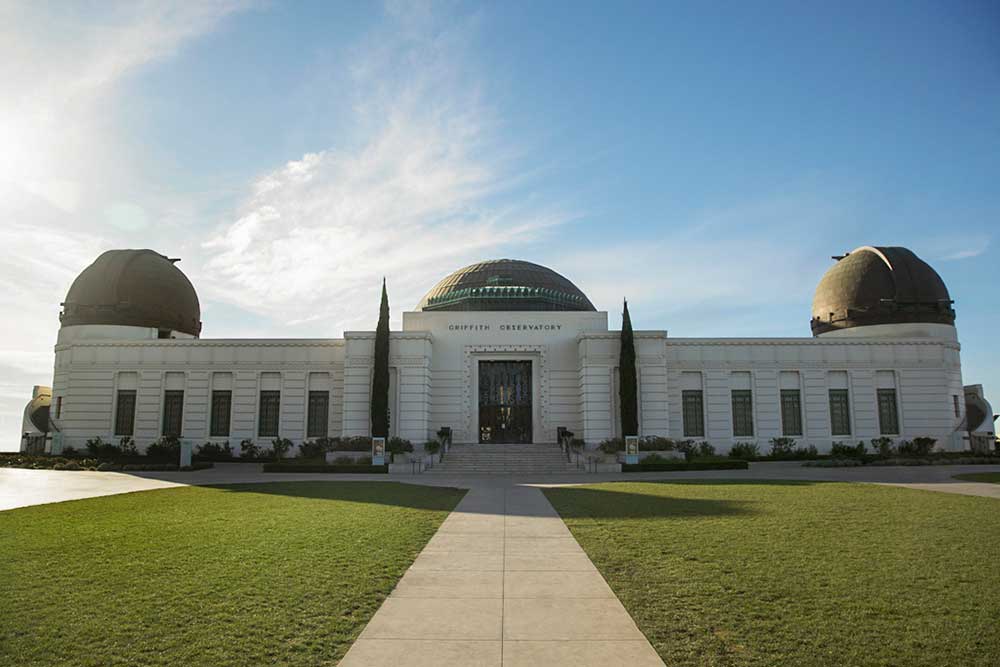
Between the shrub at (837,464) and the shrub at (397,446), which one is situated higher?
the shrub at (397,446)

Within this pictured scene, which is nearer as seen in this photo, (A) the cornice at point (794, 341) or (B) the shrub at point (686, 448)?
(B) the shrub at point (686, 448)

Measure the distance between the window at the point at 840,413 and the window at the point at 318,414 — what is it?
90.1 feet

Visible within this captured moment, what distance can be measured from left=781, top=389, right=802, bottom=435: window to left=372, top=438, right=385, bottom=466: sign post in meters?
21.5

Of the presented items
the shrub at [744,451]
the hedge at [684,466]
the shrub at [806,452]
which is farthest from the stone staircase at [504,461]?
the shrub at [806,452]

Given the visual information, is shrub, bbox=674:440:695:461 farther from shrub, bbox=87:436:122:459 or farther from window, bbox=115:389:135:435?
window, bbox=115:389:135:435

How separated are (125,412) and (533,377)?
22866 mm

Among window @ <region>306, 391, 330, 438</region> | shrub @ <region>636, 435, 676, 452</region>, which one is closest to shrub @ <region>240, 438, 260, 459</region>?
window @ <region>306, 391, 330, 438</region>

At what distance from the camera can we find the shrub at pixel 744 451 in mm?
33250

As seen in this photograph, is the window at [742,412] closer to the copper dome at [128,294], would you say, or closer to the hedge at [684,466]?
the hedge at [684,466]

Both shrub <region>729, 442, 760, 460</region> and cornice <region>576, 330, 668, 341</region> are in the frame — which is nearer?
shrub <region>729, 442, 760, 460</region>

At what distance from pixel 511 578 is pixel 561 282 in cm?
3854

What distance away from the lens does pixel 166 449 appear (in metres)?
34.7

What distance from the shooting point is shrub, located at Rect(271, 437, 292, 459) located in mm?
35062

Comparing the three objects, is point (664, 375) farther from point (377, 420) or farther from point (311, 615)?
point (311, 615)
